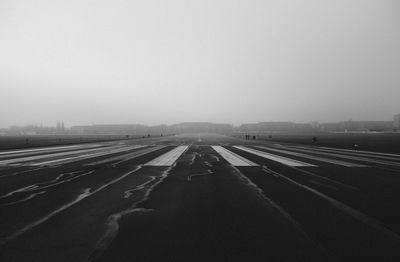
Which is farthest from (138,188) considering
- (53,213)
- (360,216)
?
(360,216)

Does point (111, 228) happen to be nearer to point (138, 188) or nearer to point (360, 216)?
point (138, 188)

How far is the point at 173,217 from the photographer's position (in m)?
4.91

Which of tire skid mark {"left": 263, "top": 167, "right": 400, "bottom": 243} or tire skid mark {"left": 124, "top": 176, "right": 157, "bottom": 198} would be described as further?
tire skid mark {"left": 124, "top": 176, "right": 157, "bottom": 198}

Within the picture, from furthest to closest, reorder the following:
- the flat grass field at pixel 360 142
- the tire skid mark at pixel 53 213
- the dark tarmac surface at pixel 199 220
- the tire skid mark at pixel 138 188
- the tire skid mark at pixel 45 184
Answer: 1. the flat grass field at pixel 360 142
2. the tire skid mark at pixel 138 188
3. the tire skid mark at pixel 45 184
4. the tire skid mark at pixel 53 213
5. the dark tarmac surface at pixel 199 220

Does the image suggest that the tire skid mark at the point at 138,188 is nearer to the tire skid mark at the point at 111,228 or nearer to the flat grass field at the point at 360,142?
the tire skid mark at the point at 111,228

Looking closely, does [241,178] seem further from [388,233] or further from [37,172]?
[37,172]

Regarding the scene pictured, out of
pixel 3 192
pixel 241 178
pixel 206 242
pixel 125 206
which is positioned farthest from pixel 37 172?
pixel 206 242

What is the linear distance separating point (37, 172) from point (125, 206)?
6.76 meters

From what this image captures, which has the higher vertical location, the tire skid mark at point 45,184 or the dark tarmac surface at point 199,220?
the tire skid mark at point 45,184

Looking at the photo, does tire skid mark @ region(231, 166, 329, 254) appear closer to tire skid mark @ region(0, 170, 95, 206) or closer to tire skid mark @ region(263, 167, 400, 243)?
tire skid mark @ region(263, 167, 400, 243)

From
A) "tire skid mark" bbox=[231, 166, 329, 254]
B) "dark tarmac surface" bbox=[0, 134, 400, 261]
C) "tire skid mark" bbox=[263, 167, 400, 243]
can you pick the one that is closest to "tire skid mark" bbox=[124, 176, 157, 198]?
"dark tarmac surface" bbox=[0, 134, 400, 261]

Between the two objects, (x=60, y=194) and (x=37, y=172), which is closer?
(x=60, y=194)

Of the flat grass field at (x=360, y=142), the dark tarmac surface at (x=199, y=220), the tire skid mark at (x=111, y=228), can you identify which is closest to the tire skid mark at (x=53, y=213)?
the dark tarmac surface at (x=199, y=220)

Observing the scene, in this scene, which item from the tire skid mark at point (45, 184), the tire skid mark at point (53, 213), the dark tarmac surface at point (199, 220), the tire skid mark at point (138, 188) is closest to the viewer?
the dark tarmac surface at point (199, 220)
